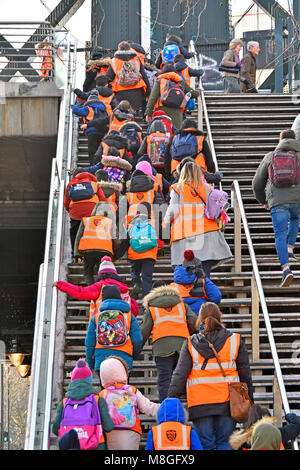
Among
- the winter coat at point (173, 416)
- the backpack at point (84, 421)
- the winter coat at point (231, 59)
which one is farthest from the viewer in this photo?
the winter coat at point (231, 59)

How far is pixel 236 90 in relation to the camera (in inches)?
715

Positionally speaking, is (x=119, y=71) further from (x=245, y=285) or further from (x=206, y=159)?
(x=245, y=285)

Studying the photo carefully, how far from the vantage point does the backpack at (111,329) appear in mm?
8789

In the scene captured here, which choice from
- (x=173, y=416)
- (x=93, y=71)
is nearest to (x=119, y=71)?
(x=93, y=71)

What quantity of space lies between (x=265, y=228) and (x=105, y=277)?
4.00 meters

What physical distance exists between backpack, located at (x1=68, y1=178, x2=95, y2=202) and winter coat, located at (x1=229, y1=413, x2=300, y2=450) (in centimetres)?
444

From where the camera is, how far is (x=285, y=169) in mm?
11078

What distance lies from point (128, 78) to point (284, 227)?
16.4 ft

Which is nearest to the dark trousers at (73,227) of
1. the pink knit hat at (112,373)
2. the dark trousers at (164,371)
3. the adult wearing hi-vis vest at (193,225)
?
the adult wearing hi-vis vest at (193,225)

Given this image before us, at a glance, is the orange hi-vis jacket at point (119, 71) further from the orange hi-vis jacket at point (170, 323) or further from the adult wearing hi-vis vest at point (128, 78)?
the orange hi-vis jacket at point (170, 323)

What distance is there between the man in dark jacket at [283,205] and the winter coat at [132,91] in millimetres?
4437

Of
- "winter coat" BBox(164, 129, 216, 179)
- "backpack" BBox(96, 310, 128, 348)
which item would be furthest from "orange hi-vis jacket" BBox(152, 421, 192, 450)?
"winter coat" BBox(164, 129, 216, 179)

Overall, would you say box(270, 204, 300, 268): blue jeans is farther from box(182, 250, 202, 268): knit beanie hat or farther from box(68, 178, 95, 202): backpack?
box(68, 178, 95, 202): backpack
